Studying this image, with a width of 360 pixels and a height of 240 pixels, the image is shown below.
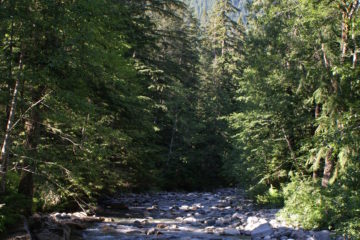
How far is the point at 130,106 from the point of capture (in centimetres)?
1521

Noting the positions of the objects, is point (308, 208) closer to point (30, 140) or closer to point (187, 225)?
point (187, 225)

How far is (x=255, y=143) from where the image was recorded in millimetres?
17625

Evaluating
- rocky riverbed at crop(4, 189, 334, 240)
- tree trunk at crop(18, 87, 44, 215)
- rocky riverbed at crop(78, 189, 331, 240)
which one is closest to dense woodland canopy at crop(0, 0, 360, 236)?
tree trunk at crop(18, 87, 44, 215)

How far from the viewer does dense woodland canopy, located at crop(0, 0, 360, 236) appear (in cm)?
870

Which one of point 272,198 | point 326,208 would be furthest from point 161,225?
point 272,198

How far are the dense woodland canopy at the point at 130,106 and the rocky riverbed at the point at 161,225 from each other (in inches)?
27.1

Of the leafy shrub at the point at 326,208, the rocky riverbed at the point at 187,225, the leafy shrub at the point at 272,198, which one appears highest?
the leafy shrub at the point at 326,208

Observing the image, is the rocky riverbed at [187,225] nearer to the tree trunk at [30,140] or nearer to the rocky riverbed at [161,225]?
the rocky riverbed at [161,225]

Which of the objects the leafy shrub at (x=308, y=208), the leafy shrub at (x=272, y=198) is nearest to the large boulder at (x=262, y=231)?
the leafy shrub at (x=308, y=208)

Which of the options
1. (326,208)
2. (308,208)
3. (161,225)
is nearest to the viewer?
(326,208)

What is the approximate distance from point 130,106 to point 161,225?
209 inches

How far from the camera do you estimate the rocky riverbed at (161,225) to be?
379 inches

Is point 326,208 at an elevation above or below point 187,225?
above

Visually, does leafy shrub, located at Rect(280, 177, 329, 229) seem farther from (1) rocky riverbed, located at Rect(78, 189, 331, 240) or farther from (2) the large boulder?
(2) the large boulder
